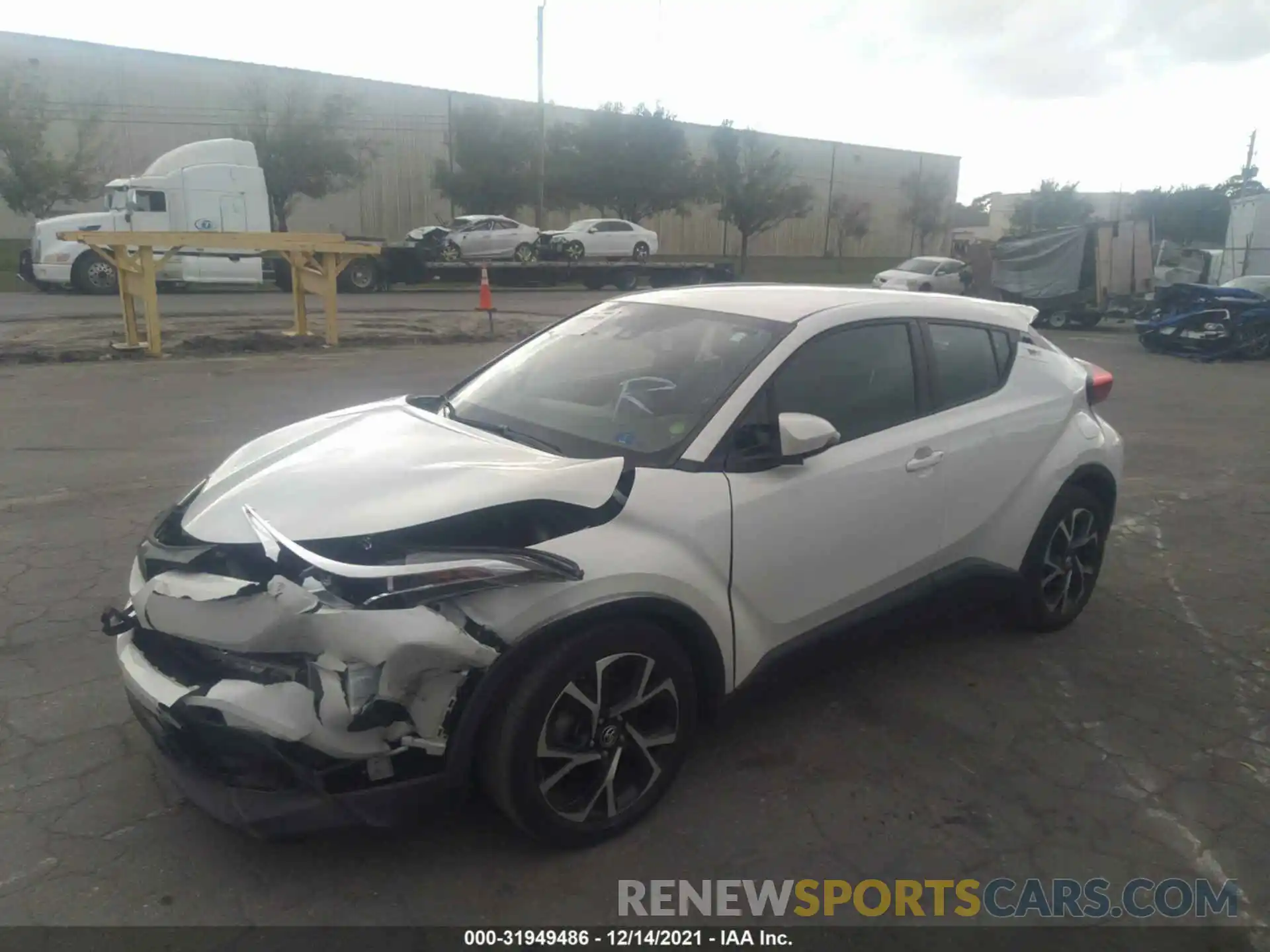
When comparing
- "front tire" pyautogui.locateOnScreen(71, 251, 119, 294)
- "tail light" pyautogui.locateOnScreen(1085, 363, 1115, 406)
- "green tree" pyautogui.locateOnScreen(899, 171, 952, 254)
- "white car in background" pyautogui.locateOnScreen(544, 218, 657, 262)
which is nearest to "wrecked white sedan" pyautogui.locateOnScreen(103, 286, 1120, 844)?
"tail light" pyautogui.locateOnScreen(1085, 363, 1115, 406)

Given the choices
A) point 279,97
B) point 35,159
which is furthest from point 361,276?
point 279,97

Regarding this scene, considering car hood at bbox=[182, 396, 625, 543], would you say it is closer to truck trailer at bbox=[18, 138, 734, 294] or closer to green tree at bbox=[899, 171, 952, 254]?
truck trailer at bbox=[18, 138, 734, 294]

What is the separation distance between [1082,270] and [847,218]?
135 feet

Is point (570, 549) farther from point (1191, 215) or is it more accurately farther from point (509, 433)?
point (1191, 215)

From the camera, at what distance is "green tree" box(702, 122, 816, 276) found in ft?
157

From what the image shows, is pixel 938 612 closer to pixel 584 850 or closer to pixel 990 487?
pixel 990 487

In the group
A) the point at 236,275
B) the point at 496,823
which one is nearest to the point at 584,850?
the point at 496,823

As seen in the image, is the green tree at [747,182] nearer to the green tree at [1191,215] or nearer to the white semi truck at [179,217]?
the green tree at [1191,215]

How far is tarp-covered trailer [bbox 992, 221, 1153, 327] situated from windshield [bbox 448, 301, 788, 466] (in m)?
19.9

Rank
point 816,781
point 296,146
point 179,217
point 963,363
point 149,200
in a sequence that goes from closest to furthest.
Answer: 1. point 816,781
2. point 963,363
3. point 149,200
4. point 179,217
5. point 296,146

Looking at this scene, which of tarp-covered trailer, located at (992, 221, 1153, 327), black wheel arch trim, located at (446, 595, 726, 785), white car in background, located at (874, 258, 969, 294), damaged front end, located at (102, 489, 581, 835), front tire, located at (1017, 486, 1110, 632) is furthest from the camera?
white car in background, located at (874, 258, 969, 294)

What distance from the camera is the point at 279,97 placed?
39188mm

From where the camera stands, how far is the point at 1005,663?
4148 mm

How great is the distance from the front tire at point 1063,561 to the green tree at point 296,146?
3650cm
